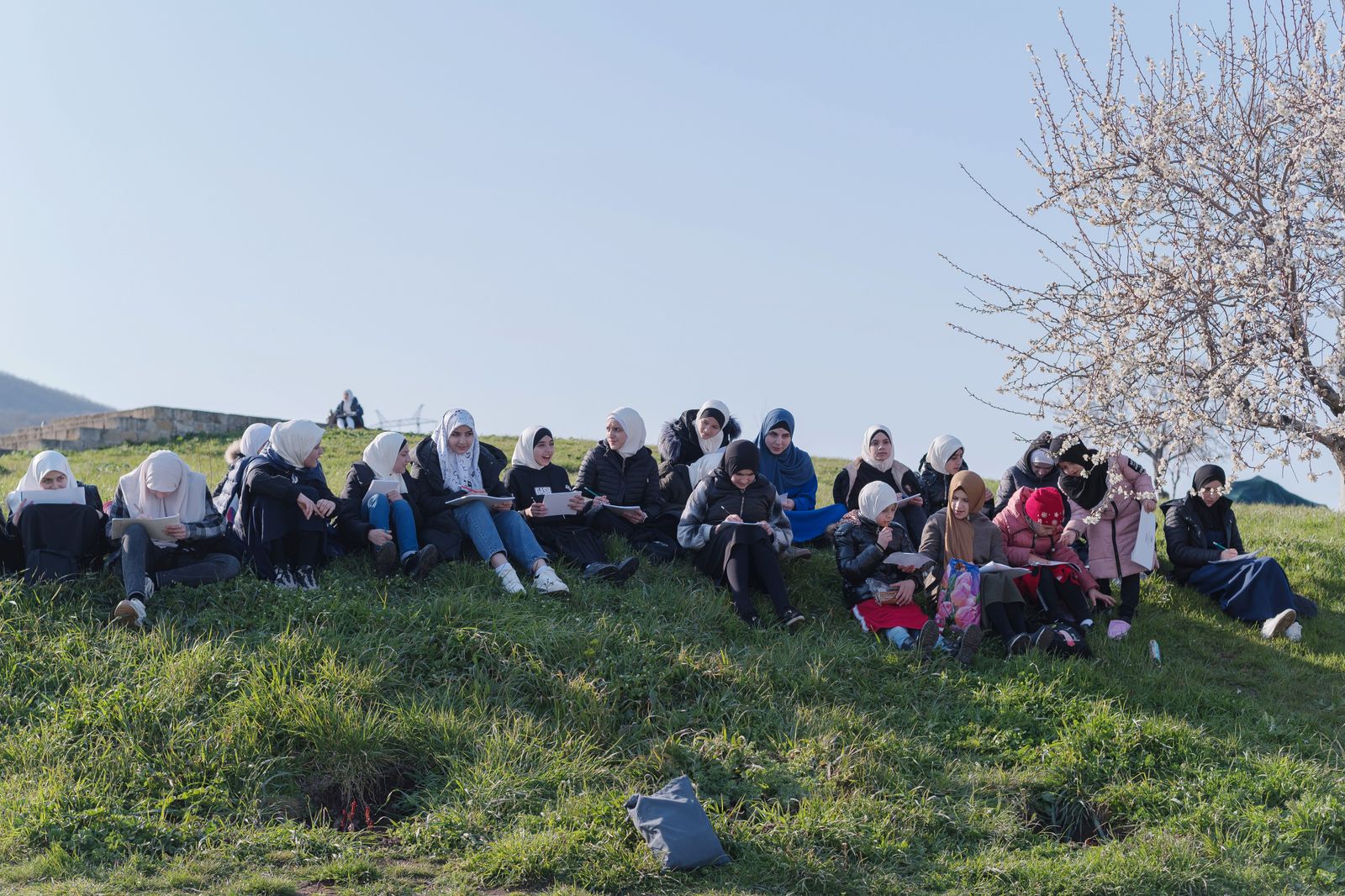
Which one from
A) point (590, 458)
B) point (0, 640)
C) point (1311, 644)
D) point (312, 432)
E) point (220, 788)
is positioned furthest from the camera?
point (590, 458)

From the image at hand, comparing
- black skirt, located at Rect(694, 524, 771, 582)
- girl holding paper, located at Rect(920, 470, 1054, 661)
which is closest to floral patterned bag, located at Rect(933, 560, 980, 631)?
girl holding paper, located at Rect(920, 470, 1054, 661)

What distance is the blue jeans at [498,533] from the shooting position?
9102 mm

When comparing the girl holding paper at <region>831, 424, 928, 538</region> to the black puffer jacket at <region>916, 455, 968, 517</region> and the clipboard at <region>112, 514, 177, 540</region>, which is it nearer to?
the black puffer jacket at <region>916, 455, 968, 517</region>

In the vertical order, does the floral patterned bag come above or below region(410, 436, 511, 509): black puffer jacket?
below

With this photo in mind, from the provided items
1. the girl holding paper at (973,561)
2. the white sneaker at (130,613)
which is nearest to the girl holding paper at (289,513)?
the white sneaker at (130,613)

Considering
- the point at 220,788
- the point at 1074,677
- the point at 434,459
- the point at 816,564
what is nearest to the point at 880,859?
the point at 1074,677

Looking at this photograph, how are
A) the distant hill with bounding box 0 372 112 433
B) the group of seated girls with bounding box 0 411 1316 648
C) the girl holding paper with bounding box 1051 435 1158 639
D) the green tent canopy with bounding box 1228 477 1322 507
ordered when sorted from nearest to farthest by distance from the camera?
the group of seated girls with bounding box 0 411 1316 648 < the girl holding paper with bounding box 1051 435 1158 639 < the green tent canopy with bounding box 1228 477 1322 507 < the distant hill with bounding box 0 372 112 433

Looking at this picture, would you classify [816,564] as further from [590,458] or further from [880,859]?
[880,859]

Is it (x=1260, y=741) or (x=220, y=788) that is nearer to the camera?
(x=220, y=788)

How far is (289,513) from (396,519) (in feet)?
2.53

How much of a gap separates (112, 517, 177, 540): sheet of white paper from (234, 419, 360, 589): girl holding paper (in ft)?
2.15

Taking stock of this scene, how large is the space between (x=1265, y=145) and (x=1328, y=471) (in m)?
3.03

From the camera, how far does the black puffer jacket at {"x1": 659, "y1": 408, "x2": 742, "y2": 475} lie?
35.8ft

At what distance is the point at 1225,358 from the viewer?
9.89m
